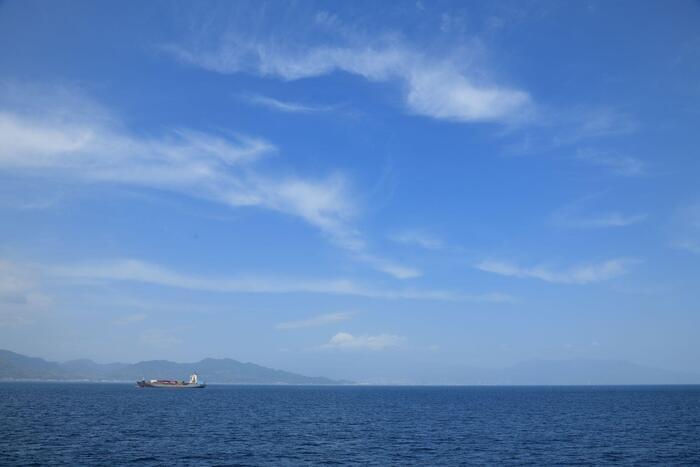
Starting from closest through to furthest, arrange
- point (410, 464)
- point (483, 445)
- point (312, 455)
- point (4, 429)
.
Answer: point (410, 464)
point (312, 455)
point (483, 445)
point (4, 429)

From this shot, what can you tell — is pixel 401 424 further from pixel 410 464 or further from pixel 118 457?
pixel 118 457

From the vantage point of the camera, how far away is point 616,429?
83.2 metres

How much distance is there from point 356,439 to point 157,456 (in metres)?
26.5

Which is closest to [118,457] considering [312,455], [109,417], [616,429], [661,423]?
[312,455]

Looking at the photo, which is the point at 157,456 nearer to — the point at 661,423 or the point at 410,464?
the point at 410,464

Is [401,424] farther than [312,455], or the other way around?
[401,424]

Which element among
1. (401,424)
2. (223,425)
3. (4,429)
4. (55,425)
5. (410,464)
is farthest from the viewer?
(401,424)

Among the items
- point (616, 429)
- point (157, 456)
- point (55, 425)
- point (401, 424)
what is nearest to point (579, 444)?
point (616, 429)

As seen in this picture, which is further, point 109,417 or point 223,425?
point 109,417

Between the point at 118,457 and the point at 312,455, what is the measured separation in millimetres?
19577

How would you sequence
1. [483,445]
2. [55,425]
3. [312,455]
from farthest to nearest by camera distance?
[55,425] < [483,445] < [312,455]

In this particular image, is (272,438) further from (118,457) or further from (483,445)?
(483,445)

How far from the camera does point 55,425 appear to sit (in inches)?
3091

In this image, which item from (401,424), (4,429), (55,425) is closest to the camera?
(4,429)
